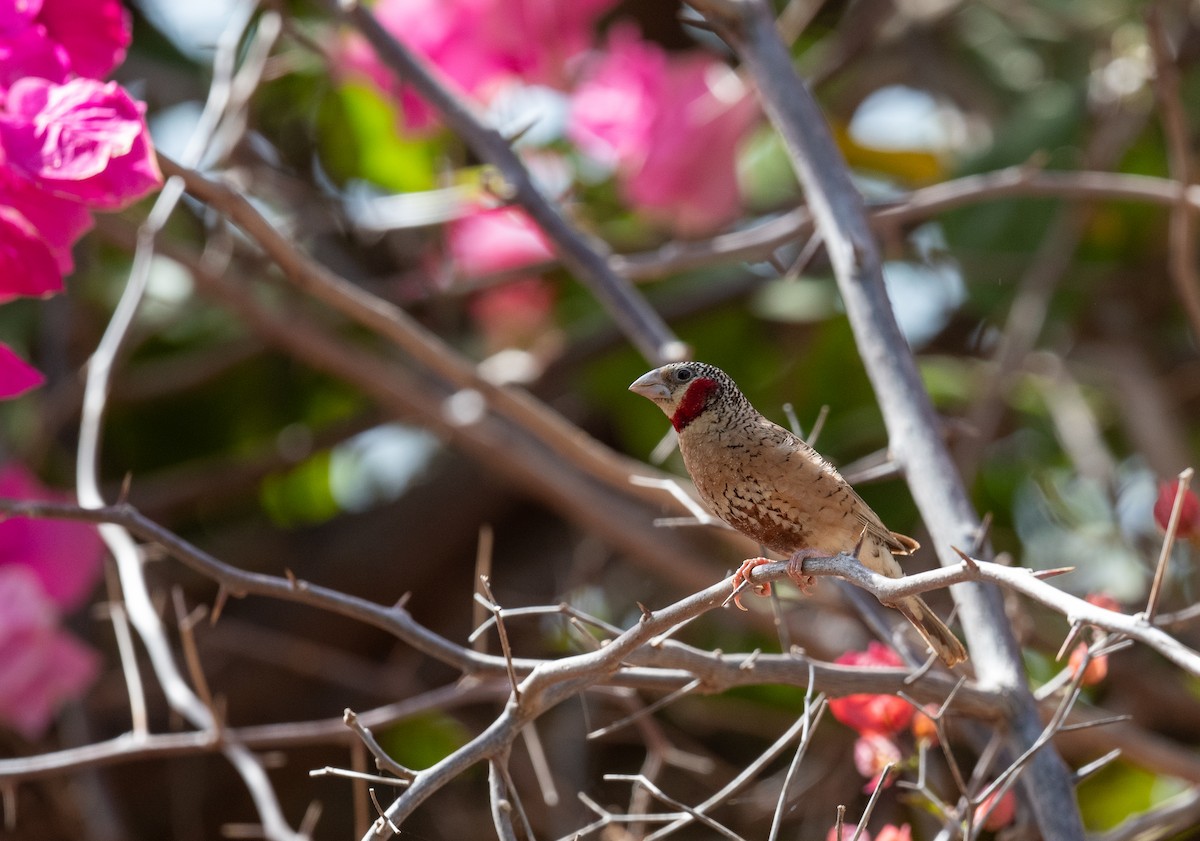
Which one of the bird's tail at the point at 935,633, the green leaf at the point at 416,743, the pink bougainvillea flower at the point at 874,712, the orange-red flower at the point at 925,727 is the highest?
the bird's tail at the point at 935,633

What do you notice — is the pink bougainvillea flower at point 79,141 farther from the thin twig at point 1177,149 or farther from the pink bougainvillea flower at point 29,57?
the thin twig at point 1177,149

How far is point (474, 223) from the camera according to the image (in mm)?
2410

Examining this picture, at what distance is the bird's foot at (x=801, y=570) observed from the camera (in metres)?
0.87

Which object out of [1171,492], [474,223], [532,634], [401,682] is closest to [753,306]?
[474,223]

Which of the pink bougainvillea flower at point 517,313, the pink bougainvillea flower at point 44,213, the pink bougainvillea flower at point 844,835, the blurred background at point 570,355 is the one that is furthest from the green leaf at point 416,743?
the pink bougainvillea flower at point 44,213

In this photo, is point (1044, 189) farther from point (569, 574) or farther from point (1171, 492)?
point (569, 574)

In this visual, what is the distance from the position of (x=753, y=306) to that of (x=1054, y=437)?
2.21ft

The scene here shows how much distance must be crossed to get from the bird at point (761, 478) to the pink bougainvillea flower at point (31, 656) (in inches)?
35.5

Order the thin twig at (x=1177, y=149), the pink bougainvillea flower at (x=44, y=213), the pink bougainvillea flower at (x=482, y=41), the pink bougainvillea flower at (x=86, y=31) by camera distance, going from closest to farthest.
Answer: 1. the pink bougainvillea flower at (x=44, y=213)
2. the pink bougainvillea flower at (x=86, y=31)
3. the thin twig at (x=1177, y=149)
4. the pink bougainvillea flower at (x=482, y=41)

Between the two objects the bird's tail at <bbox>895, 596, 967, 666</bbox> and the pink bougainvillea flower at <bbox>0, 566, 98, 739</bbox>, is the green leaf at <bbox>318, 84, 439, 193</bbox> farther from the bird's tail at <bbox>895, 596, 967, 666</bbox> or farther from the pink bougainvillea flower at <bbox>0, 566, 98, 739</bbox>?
the bird's tail at <bbox>895, 596, 967, 666</bbox>

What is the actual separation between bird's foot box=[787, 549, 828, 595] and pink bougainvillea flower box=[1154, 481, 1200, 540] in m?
0.25

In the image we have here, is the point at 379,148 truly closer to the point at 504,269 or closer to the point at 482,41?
the point at 504,269

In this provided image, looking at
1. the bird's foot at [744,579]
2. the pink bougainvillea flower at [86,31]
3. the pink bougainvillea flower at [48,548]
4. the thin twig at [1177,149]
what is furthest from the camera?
the pink bougainvillea flower at [48,548]

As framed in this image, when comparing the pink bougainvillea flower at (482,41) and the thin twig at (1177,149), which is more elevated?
the pink bougainvillea flower at (482,41)
